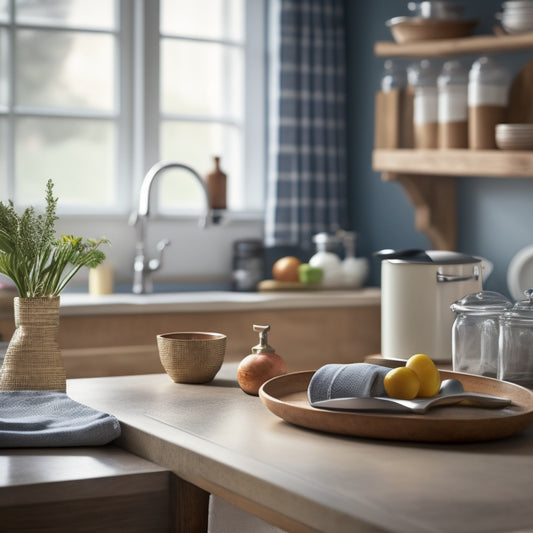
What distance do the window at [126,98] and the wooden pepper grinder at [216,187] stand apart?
8.9 inches

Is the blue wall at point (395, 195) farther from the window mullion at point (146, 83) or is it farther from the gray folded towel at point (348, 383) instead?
the gray folded towel at point (348, 383)

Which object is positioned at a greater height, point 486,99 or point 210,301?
point 486,99

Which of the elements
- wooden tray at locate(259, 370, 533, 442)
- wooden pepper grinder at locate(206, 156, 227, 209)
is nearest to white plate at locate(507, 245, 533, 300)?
wooden pepper grinder at locate(206, 156, 227, 209)

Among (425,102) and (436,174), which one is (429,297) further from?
(436,174)

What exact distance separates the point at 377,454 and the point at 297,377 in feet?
1.43

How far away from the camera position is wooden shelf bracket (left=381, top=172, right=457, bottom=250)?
→ 420cm

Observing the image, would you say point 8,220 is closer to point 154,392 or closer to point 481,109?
point 154,392

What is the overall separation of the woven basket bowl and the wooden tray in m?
0.38

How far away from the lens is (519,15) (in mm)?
3605

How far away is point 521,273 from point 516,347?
7.17 feet

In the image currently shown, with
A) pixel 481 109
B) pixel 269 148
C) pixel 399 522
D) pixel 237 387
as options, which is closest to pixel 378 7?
pixel 269 148

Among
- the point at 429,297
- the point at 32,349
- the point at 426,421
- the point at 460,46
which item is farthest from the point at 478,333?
the point at 460,46

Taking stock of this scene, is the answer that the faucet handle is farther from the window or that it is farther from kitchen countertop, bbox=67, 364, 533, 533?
kitchen countertop, bbox=67, 364, 533, 533

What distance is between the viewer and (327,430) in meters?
1.46
